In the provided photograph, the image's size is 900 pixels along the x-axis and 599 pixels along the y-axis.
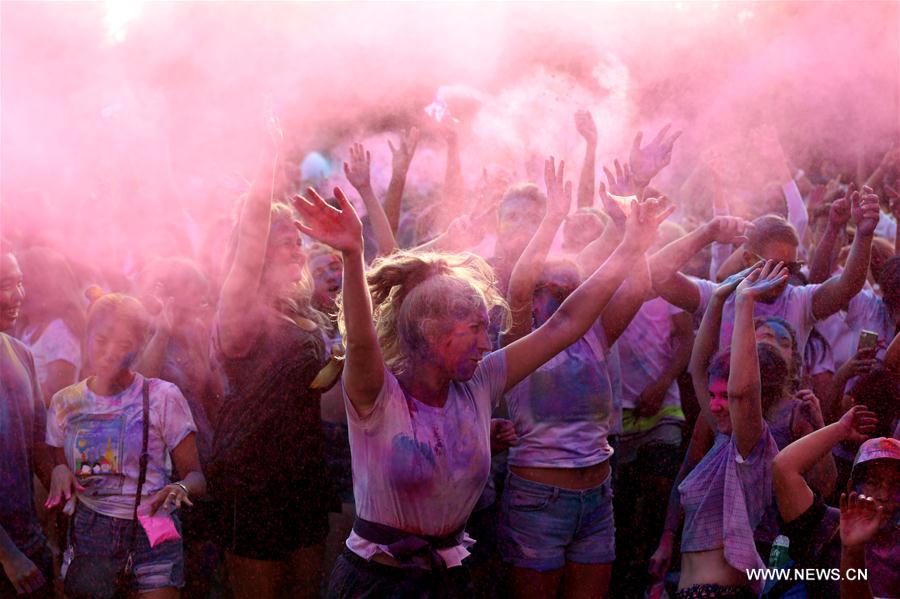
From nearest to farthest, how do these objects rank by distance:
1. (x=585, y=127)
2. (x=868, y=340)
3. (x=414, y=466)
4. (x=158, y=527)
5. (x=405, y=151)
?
(x=414, y=466)
(x=158, y=527)
(x=868, y=340)
(x=405, y=151)
(x=585, y=127)

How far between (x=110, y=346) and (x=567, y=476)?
174 centimetres

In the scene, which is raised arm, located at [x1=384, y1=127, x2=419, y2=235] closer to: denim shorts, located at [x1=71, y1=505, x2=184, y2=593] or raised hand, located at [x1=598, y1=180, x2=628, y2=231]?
raised hand, located at [x1=598, y1=180, x2=628, y2=231]

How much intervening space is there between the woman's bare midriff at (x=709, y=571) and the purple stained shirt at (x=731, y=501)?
0.03 m

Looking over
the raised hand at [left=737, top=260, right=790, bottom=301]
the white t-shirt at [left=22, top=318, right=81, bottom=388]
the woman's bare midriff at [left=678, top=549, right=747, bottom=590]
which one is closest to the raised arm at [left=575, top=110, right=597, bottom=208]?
the raised hand at [left=737, top=260, right=790, bottom=301]

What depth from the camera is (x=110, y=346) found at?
338 centimetres

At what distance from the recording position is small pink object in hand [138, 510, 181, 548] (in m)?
3.25

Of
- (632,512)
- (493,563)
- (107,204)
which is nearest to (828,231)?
(632,512)

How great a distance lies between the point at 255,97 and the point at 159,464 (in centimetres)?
395

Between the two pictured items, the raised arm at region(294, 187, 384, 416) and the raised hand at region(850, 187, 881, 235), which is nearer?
the raised arm at region(294, 187, 384, 416)

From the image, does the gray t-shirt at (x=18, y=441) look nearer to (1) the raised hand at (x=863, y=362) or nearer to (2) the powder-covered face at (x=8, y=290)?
(2) the powder-covered face at (x=8, y=290)

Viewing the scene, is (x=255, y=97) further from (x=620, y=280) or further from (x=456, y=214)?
(x=620, y=280)

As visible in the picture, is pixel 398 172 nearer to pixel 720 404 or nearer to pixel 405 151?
pixel 405 151

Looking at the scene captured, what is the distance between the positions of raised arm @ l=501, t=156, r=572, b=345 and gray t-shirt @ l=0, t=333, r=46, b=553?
1907 millimetres

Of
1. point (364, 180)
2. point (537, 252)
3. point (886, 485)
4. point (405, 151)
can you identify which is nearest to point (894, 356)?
point (886, 485)
